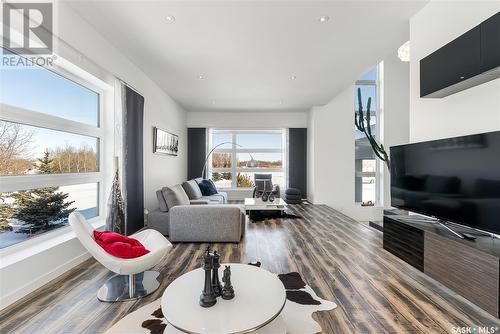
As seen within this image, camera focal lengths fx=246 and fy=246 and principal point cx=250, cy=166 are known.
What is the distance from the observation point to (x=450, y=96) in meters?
2.43

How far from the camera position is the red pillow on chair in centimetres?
214

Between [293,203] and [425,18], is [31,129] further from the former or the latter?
[293,203]

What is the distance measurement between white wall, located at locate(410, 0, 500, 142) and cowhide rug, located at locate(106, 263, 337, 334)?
2029mm

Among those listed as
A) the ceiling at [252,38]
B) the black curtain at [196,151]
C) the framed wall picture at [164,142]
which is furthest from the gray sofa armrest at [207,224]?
the black curtain at [196,151]

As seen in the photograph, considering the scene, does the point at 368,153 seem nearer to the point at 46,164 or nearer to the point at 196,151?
the point at 196,151

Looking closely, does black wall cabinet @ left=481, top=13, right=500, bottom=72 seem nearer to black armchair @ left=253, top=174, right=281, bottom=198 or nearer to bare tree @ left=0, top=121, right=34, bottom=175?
bare tree @ left=0, top=121, right=34, bottom=175

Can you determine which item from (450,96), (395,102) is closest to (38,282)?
(450,96)

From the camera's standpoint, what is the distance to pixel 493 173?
1.80m

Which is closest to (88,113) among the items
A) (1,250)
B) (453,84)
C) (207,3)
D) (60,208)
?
(60,208)

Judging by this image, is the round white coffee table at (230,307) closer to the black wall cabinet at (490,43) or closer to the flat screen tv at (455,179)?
the flat screen tv at (455,179)

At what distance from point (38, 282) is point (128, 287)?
2.85 feet

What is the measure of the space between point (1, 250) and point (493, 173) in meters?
4.14

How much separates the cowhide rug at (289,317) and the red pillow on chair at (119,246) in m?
0.45

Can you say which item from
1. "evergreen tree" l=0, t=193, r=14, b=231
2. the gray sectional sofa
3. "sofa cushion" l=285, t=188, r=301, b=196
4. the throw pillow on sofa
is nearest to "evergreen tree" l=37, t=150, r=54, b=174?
"evergreen tree" l=0, t=193, r=14, b=231
